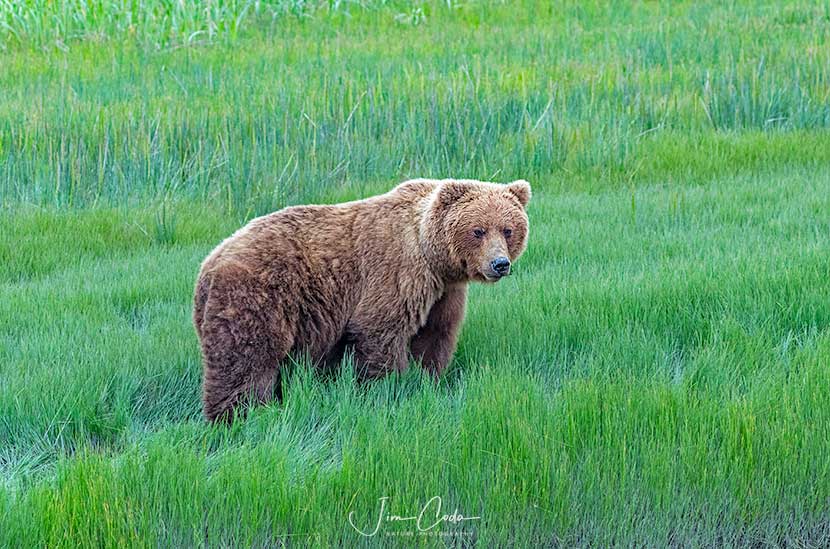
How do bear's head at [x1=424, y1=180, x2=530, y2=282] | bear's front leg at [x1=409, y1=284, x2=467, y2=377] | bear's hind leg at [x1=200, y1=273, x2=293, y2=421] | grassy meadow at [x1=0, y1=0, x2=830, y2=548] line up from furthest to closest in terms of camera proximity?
bear's front leg at [x1=409, y1=284, x2=467, y2=377], bear's head at [x1=424, y1=180, x2=530, y2=282], bear's hind leg at [x1=200, y1=273, x2=293, y2=421], grassy meadow at [x1=0, y1=0, x2=830, y2=548]

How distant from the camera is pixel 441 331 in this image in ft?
17.3

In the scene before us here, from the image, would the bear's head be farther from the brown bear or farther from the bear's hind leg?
the bear's hind leg

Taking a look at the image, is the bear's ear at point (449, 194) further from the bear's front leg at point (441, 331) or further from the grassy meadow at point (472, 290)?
the grassy meadow at point (472, 290)

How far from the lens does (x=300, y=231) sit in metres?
5.18

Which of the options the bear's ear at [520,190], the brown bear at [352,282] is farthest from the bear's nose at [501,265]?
the bear's ear at [520,190]

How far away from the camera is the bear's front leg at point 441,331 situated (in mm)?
5254

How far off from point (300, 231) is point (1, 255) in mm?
3148

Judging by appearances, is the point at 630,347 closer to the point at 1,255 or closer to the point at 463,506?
the point at 463,506

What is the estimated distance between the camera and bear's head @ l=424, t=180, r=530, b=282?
498 cm

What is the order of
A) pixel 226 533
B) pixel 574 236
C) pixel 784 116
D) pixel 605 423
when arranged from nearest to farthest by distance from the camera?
pixel 226 533 < pixel 605 423 < pixel 574 236 < pixel 784 116

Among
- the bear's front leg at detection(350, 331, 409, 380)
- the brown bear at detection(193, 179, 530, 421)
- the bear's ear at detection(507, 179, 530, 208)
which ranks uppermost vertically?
the bear's ear at detection(507, 179, 530, 208)

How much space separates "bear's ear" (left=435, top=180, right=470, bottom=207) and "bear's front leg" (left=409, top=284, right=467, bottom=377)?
43cm

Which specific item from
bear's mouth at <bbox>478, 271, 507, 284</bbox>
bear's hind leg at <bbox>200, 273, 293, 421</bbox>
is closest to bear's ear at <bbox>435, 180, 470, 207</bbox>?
bear's mouth at <bbox>478, 271, 507, 284</bbox>

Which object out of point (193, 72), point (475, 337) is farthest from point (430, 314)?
point (193, 72)
